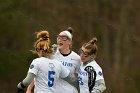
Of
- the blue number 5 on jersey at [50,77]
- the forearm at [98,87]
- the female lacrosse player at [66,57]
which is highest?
the female lacrosse player at [66,57]

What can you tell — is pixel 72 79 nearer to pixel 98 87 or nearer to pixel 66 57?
pixel 66 57

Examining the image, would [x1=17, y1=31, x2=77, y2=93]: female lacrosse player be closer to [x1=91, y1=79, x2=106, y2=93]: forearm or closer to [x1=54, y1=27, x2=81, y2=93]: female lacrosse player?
[x1=54, y1=27, x2=81, y2=93]: female lacrosse player

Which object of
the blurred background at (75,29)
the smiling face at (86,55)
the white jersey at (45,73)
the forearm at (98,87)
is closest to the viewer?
the white jersey at (45,73)

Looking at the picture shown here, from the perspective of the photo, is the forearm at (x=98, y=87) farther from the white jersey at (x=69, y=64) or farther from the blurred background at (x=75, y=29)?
the blurred background at (x=75, y=29)

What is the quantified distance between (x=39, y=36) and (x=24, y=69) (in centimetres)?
1271

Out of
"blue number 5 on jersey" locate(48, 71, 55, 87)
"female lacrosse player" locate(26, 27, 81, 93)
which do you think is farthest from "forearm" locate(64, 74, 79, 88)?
"blue number 5 on jersey" locate(48, 71, 55, 87)

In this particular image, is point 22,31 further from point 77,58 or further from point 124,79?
point 77,58

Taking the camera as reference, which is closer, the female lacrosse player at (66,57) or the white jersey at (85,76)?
the white jersey at (85,76)

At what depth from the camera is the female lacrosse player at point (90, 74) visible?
9.43 meters

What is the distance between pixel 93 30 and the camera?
27078mm

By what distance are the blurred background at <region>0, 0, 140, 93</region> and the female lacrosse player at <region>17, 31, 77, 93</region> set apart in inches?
384

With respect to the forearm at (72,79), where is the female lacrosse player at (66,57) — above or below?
above

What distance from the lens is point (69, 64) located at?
9938 mm

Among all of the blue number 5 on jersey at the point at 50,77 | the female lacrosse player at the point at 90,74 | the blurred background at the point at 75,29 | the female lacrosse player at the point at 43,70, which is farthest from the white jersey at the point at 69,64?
the blurred background at the point at 75,29
